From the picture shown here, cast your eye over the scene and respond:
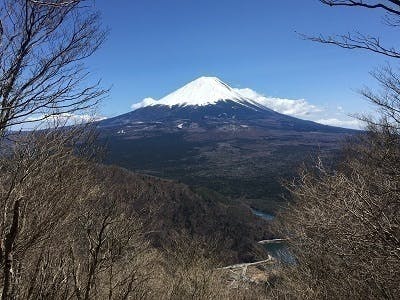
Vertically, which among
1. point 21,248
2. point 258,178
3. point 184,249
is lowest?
point 258,178

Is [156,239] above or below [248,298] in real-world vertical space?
below

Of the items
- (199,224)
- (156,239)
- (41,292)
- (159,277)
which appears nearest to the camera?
(41,292)

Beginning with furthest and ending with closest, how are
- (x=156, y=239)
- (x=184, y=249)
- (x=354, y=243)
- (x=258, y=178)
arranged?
1. (x=258, y=178)
2. (x=156, y=239)
3. (x=184, y=249)
4. (x=354, y=243)

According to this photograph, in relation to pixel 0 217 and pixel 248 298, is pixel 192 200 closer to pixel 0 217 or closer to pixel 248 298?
pixel 248 298

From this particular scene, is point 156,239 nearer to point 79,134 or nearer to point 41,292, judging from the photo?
point 79,134

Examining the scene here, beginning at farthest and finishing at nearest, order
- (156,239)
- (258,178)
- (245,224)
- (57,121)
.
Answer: (258,178), (245,224), (156,239), (57,121)

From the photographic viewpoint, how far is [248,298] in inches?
830

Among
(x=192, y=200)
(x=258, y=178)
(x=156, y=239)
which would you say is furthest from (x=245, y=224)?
(x=258, y=178)

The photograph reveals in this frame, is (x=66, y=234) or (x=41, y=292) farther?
(x=66, y=234)

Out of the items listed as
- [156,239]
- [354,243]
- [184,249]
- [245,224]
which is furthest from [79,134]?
[245,224]

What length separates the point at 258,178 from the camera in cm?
16288

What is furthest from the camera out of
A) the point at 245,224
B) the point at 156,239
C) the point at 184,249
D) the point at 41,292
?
the point at 245,224

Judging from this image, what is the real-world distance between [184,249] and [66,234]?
13.8 m

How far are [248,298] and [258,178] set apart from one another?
14302 centimetres
